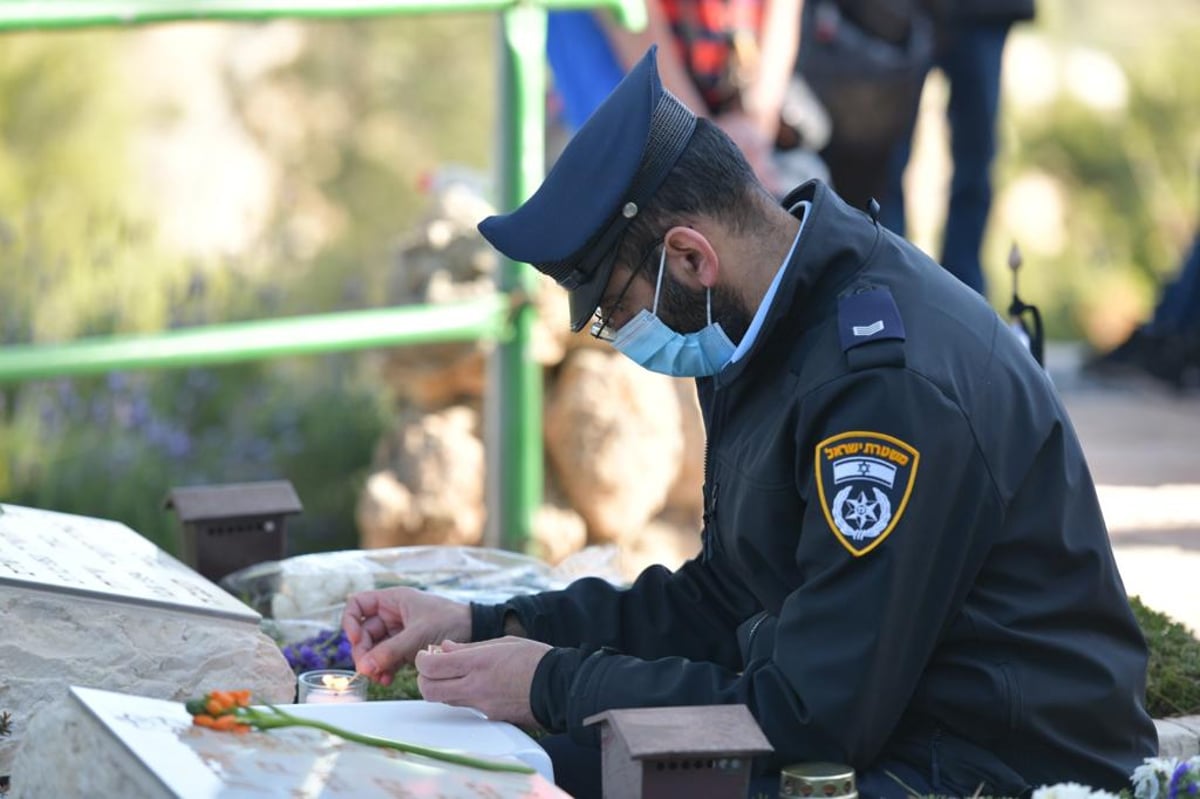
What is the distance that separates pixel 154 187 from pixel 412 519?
21.4 feet

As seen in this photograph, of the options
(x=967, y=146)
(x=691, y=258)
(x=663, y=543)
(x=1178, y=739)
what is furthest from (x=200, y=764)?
(x=967, y=146)

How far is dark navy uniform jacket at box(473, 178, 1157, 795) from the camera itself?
239cm

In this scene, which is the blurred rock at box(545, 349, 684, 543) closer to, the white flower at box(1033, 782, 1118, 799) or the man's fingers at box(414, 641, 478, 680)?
the man's fingers at box(414, 641, 478, 680)

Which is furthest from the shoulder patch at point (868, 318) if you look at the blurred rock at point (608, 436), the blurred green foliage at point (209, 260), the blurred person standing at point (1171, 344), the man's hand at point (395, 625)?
the blurred person standing at point (1171, 344)

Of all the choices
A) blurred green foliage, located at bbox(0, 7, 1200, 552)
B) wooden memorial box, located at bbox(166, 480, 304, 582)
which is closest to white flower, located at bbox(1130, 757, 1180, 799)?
wooden memorial box, located at bbox(166, 480, 304, 582)

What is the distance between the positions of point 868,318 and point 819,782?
0.59 metres

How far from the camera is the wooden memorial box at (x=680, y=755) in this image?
2.21 meters

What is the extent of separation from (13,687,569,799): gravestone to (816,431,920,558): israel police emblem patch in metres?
0.46

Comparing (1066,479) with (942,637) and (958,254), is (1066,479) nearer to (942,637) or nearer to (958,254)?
(942,637)

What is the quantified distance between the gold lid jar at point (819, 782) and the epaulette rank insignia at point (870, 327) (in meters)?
0.50

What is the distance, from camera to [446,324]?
4809mm

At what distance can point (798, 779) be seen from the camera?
2262 millimetres

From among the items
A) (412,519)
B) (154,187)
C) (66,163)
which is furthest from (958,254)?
(154,187)

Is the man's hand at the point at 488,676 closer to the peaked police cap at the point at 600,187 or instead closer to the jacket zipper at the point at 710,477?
the jacket zipper at the point at 710,477
